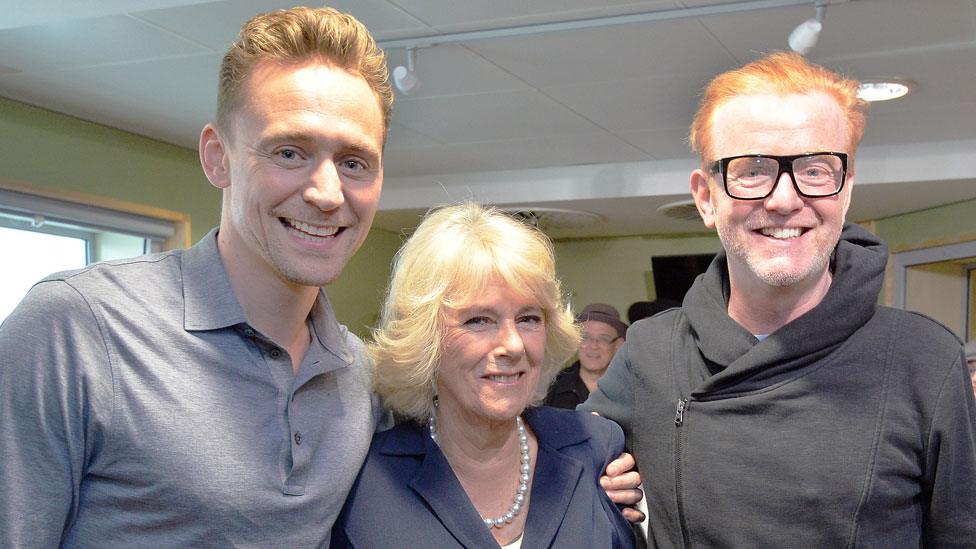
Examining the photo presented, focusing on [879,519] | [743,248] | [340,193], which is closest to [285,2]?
[340,193]

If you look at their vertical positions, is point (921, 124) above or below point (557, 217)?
above

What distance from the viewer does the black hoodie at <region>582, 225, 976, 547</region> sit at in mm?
1570

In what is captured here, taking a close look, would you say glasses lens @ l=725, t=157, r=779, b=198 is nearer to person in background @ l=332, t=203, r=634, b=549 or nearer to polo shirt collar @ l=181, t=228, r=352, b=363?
person in background @ l=332, t=203, r=634, b=549

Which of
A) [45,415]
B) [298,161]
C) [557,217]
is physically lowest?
[45,415]

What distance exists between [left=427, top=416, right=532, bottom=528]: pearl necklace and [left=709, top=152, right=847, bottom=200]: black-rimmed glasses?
2.06 ft

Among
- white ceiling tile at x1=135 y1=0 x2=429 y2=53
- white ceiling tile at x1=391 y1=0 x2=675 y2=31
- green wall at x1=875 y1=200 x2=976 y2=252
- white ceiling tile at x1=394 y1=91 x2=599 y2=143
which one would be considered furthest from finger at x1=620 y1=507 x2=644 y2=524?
green wall at x1=875 y1=200 x2=976 y2=252

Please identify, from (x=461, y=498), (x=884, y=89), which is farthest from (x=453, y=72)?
(x=461, y=498)

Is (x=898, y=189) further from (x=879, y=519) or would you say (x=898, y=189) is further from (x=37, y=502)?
(x=37, y=502)

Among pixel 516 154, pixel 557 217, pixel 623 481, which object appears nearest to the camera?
pixel 623 481

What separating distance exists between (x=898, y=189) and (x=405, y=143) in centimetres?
274

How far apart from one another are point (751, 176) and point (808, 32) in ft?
5.23

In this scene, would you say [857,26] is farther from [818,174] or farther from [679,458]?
[679,458]

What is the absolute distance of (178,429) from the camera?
143 centimetres

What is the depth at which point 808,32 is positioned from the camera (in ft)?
9.96
